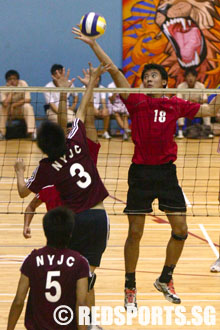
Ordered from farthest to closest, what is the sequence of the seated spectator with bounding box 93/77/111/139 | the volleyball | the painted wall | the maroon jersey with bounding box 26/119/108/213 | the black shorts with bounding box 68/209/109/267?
the painted wall < the seated spectator with bounding box 93/77/111/139 < the volleyball < the black shorts with bounding box 68/209/109/267 < the maroon jersey with bounding box 26/119/108/213

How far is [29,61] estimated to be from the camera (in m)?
17.4

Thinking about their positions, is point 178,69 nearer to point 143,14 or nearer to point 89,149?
point 143,14

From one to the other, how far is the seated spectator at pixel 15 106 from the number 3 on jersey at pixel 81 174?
10.4 metres

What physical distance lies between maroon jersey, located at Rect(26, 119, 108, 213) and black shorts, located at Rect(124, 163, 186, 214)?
1117 mm

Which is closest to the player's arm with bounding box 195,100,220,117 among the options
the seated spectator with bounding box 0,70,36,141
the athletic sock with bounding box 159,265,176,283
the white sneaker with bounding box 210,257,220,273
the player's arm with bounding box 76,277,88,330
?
the athletic sock with bounding box 159,265,176,283

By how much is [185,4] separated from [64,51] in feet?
9.85

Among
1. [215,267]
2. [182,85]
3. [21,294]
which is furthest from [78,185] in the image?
[182,85]

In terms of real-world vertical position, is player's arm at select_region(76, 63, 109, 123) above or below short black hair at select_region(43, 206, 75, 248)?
above

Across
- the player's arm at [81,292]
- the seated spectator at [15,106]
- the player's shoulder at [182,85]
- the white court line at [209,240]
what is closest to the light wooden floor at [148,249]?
the white court line at [209,240]

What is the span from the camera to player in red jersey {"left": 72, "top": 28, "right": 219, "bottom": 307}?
661 cm

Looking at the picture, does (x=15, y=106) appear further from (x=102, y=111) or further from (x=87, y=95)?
(x=87, y=95)

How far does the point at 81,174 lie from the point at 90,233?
441 mm

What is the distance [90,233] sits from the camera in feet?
18.0

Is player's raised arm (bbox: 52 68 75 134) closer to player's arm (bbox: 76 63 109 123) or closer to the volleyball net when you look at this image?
the volleyball net
